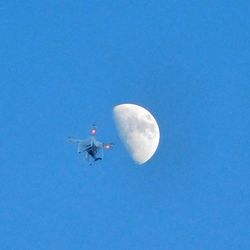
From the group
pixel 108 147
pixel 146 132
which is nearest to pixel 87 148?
pixel 108 147

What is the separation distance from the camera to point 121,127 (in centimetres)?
13912

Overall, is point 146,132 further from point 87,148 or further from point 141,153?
point 87,148

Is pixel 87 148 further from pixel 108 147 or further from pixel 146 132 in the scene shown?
pixel 146 132

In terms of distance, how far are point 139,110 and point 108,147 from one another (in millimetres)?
11368

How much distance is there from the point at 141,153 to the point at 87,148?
37.9ft

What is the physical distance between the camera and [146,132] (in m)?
140

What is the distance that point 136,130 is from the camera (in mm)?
138750

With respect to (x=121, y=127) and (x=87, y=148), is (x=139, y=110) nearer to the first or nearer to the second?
(x=121, y=127)

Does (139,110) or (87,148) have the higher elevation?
(139,110)

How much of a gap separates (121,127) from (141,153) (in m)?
5.68

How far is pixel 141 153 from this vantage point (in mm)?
140250

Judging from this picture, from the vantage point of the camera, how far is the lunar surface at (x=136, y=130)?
138625 mm

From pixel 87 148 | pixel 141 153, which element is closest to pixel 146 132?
pixel 141 153

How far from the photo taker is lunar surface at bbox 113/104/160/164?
13862 cm
